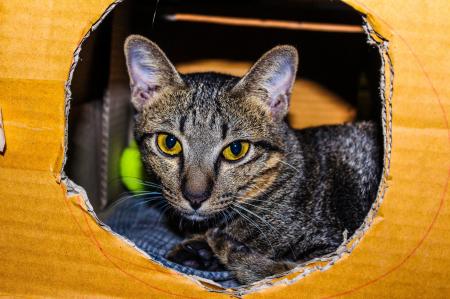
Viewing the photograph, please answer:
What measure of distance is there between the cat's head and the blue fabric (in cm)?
31

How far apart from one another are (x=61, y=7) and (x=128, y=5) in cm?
145

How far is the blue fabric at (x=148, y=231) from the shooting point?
6.38 ft

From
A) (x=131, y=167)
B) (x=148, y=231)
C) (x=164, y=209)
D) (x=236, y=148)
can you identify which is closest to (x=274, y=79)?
(x=236, y=148)

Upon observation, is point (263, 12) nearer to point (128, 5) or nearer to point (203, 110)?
point (128, 5)

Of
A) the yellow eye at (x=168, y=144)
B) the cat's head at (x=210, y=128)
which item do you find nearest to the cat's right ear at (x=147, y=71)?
the cat's head at (x=210, y=128)

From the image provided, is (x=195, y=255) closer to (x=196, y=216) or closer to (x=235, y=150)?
(x=196, y=216)

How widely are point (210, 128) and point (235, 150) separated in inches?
4.9

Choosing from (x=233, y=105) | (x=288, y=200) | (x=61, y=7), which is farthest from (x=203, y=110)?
(x=61, y=7)

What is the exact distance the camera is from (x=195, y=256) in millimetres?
2061

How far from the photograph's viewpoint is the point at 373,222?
142 centimetres

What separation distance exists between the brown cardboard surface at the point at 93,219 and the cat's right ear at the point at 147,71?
44cm

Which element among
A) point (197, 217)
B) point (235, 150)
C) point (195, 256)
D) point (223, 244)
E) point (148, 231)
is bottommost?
point (148, 231)

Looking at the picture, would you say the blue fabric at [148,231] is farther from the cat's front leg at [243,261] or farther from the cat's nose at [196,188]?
the cat's nose at [196,188]

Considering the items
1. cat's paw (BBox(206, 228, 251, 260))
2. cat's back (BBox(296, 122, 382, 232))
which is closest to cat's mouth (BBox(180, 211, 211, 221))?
cat's paw (BBox(206, 228, 251, 260))
